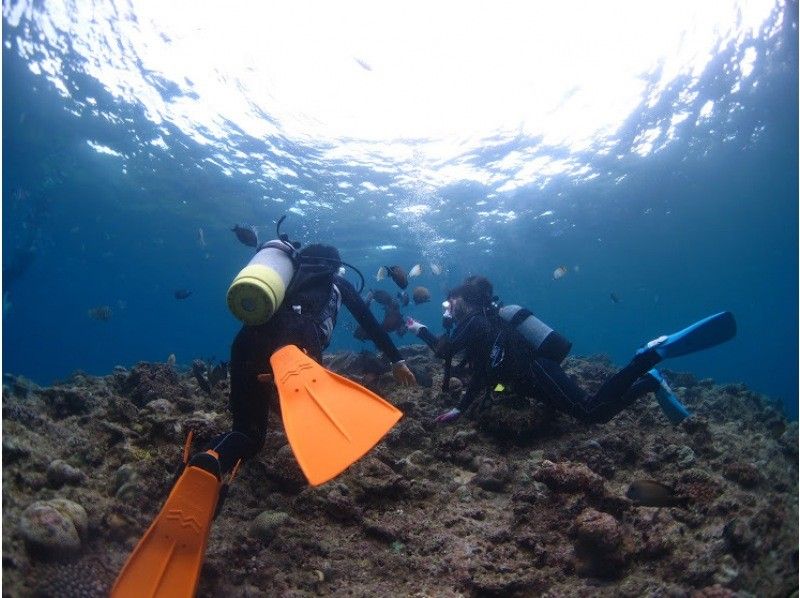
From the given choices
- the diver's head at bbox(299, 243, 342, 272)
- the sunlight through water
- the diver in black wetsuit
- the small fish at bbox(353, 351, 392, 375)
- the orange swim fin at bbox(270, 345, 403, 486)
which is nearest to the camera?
the orange swim fin at bbox(270, 345, 403, 486)

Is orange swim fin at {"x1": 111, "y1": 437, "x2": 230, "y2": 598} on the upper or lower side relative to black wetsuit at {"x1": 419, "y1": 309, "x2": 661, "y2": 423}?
lower

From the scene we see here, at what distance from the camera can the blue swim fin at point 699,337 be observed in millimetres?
Result: 5527

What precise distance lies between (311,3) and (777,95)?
766 inches

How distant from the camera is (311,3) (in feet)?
40.5

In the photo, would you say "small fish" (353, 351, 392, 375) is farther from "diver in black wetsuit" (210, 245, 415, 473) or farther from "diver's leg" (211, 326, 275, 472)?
"diver's leg" (211, 326, 275, 472)

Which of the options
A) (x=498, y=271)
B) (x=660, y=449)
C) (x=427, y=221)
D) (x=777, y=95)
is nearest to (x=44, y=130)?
(x=427, y=221)

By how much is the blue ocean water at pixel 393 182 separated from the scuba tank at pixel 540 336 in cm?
368

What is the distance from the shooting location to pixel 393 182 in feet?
75.0

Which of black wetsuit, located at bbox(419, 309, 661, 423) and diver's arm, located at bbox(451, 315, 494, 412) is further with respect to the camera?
diver's arm, located at bbox(451, 315, 494, 412)

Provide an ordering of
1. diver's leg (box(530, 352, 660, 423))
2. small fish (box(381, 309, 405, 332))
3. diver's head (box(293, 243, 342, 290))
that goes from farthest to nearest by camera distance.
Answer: small fish (box(381, 309, 405, 332)), diver's leg (box(530, 352, 660, 423)), diver's head (box(293, 243, 342, 290))

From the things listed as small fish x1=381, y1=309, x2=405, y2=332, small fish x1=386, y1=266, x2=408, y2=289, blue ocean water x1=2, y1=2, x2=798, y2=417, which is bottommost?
small fish x1=381, y1=309, x2=405, y2=332

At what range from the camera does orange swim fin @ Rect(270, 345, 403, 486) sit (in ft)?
9.29

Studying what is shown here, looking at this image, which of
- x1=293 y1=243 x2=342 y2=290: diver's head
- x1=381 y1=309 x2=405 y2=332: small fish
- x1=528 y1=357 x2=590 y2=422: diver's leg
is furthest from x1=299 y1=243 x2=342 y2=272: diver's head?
x1=381 y1=309 x2=405 y2=332: small fish

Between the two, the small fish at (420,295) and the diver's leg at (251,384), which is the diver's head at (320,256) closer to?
the diver's leg at (251,384)
